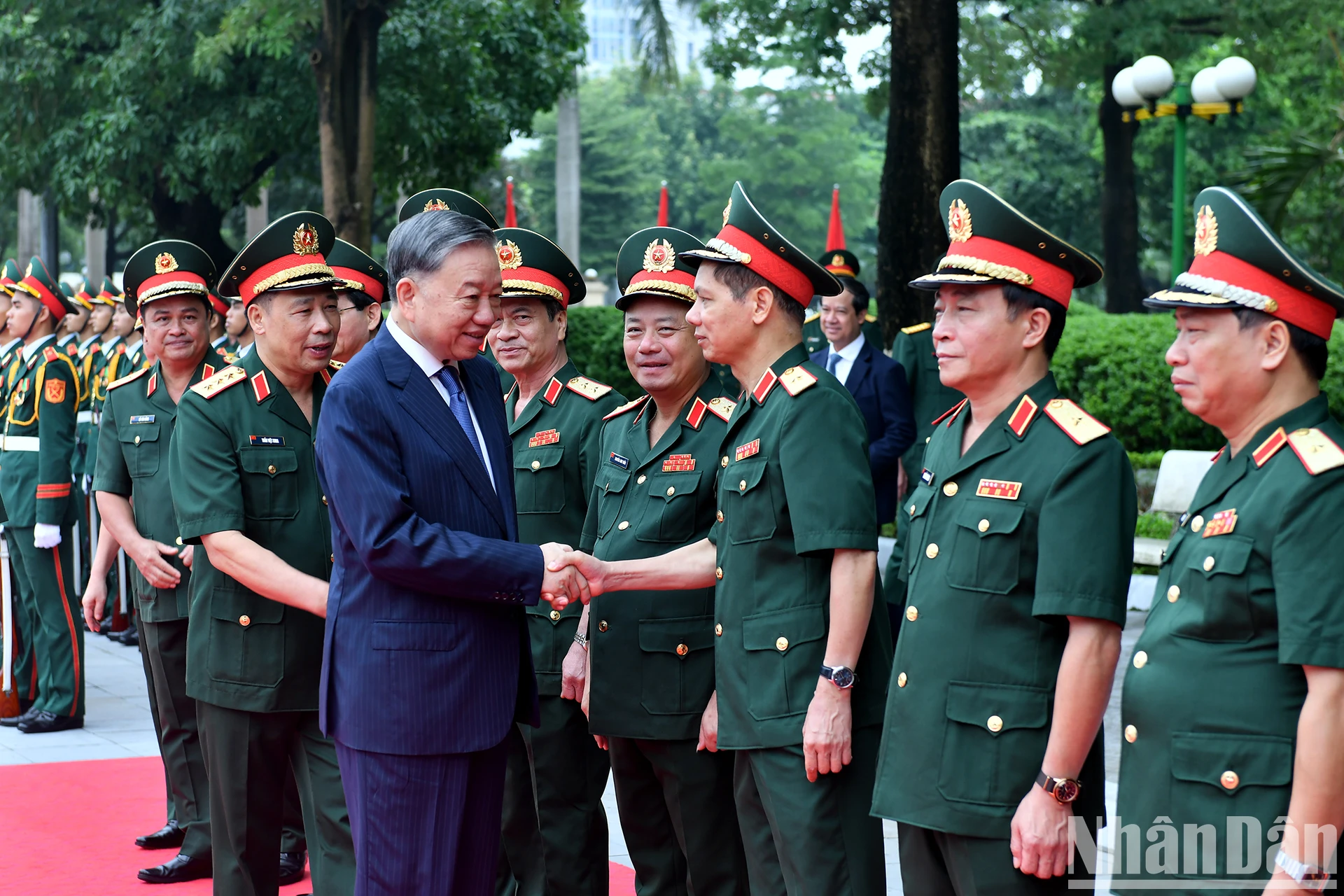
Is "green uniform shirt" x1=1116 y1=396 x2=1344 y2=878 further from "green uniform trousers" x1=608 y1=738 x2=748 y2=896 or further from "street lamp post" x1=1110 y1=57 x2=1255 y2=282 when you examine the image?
"street lamp post" x1=1110 y1=57 x2=1255 y2=282

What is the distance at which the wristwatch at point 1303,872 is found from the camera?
2.52m

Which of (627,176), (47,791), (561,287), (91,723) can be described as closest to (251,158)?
(91,723)

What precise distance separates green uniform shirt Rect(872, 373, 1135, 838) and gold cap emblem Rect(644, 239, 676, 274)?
157cm

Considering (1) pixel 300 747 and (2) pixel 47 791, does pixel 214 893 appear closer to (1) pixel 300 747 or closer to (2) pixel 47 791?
(1) pixel 300 747

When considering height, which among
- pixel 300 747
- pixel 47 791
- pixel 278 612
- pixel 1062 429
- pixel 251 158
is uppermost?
pixel 251 158

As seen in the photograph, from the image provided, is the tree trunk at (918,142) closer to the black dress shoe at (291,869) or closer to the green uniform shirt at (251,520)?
the black dress shoe at (291,869)

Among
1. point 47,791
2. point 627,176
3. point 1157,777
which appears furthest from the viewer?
point 627,176

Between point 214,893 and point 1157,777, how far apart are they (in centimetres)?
290

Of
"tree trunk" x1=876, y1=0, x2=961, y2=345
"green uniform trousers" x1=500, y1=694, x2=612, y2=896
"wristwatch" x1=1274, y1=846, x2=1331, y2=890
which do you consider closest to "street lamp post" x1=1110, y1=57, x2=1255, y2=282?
"tree trunk" x1=876, y1=0, x2=961, y2=345

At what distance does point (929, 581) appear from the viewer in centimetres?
316

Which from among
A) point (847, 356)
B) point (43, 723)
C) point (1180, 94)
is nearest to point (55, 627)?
point (43, 723)

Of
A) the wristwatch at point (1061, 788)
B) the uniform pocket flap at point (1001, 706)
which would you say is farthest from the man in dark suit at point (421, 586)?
the wristwatch at point (1061, 788)

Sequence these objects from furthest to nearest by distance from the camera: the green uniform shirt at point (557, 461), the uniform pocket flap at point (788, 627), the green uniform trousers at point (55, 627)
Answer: the green uniform trousers at point (55, 627)
the green uniform shirt at point (557, 461)
the uniform pocket flap at point (788, 627)

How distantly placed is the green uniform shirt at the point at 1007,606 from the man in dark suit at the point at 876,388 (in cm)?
491
